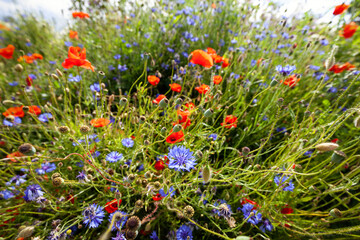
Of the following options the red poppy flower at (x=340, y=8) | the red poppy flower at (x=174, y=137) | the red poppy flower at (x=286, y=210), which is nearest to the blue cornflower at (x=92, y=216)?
the red poppy flower at (x=174, y=137)

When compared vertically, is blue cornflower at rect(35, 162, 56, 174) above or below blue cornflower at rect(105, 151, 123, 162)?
above

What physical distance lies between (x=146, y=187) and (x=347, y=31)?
7.83 feet

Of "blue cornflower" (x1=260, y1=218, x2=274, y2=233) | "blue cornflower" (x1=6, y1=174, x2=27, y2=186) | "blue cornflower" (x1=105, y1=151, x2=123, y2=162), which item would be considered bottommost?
"blue cornflower" (x1=260, y1=218, x2=274, y2=233)

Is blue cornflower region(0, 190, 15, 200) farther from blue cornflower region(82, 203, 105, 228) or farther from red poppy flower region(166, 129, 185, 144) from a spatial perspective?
red poppy flower region(166, 129, 185, 144)

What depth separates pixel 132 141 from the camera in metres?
1.23

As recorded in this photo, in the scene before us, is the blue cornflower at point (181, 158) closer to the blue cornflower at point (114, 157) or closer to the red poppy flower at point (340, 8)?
the blue cornflower at point (114, 157)

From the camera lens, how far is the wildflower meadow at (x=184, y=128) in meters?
→ 1.03

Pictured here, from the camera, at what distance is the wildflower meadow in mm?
1032

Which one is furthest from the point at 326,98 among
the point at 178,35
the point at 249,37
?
the point at 178,35

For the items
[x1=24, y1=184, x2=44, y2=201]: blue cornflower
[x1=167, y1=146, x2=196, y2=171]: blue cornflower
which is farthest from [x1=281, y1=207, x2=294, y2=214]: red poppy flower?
[x1=24, y1=184, x2=44, y2=201]: blue cornflower

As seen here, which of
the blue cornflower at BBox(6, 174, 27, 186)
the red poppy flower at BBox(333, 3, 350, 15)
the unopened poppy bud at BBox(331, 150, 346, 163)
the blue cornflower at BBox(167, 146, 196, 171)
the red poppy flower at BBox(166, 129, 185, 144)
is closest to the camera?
the unopened poppy bud at BBox(331, 150, 346, 163)

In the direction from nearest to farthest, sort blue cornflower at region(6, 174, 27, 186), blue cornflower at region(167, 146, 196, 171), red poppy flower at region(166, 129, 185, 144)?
blue cornflower at region(167, 146, 196, 171), red poppy flower at region(166, 129, 185, 144), blue cornflower at region(6, 174, 27, 186)

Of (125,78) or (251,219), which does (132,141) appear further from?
(125,78)

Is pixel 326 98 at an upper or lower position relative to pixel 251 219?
upper
